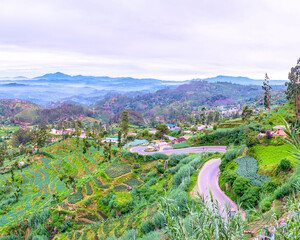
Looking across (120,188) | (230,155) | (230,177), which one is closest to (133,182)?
(120,188)

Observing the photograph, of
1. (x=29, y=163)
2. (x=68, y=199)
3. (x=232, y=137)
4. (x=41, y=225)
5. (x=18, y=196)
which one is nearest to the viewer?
(x=41, y=225)

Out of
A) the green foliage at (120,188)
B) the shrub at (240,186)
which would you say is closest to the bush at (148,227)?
the shrub at (240,186)

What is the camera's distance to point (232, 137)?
141ft

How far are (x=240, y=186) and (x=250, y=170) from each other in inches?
153

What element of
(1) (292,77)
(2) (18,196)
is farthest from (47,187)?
(1) (292,77)

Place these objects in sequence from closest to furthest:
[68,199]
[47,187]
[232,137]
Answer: [68,199], [47,187], [232,137]

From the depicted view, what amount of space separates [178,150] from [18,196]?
3432 cm

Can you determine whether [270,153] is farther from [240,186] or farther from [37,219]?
[37,219]

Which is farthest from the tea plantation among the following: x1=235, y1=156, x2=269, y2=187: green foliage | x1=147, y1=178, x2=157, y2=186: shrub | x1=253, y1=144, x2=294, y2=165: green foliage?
x1=253, y1=144, x2=294, y2=165: green foliage

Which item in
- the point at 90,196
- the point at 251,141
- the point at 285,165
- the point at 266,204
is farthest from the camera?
the point at 90,196

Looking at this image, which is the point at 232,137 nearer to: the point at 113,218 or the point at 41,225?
the point at 113,218

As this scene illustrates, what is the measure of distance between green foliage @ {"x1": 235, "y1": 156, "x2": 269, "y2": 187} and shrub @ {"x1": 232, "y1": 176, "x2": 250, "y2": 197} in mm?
859

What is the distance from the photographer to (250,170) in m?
20.4

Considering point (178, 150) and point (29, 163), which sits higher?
point (178, 150)
